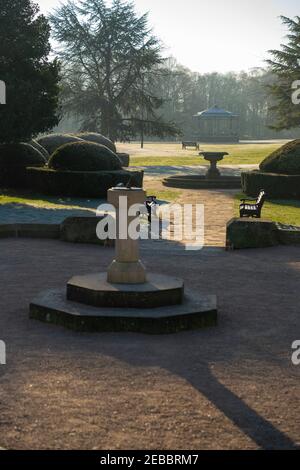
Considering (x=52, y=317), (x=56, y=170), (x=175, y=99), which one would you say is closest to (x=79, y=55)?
(x=56, y=170)

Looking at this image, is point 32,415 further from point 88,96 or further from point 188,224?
point 88,96

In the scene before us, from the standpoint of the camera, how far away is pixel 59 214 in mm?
17219

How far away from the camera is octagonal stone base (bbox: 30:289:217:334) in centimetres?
716

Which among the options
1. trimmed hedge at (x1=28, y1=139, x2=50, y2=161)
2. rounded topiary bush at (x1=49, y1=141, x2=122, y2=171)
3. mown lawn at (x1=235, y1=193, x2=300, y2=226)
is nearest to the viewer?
mown lawn at (x1=235, y1=193, x2=300, y2=226)

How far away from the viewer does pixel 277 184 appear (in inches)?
870

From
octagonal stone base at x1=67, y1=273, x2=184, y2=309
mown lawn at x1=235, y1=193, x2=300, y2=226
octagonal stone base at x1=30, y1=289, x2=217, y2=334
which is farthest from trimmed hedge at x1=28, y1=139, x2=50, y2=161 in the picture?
octagonal stone base at x1=30, y1=289, x2=217, y2=334

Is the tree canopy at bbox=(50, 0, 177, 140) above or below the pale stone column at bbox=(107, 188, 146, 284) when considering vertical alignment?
above

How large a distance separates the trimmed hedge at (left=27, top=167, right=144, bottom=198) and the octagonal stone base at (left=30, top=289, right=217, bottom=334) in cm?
1358

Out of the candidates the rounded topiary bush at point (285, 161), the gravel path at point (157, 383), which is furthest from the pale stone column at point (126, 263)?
the rounded topiary bush at point (285, 161)

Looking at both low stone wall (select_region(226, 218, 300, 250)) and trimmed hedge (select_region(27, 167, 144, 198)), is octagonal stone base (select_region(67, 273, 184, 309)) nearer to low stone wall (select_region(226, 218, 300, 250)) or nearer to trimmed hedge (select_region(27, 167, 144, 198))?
low stone wall (select_region(226, 218, 300, 250))

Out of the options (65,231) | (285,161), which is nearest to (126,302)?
(65,231)

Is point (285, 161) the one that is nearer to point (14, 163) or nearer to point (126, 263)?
point (14, 163)

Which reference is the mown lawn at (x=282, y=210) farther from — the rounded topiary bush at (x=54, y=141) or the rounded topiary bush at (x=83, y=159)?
the rounded topiary bush at (x=54, y=141)

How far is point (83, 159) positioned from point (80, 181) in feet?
3.17
